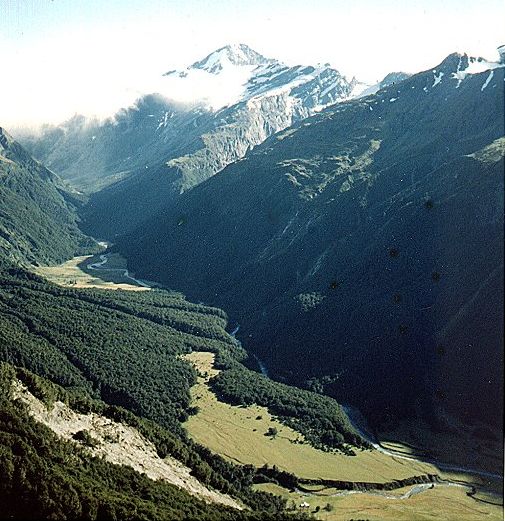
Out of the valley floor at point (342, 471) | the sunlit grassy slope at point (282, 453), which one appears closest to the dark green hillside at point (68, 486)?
the valley floor at point (342, 471)

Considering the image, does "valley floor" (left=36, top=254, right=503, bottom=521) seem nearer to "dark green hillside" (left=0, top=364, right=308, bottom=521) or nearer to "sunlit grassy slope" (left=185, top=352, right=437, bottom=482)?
"sunlit grassy slope" (left=185, top=352, right=437, bottom=482)

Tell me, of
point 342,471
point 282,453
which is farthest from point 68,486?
point 342,471

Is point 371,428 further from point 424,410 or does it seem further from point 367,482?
point 367,482

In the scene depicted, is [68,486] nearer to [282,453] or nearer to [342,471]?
[282,453]

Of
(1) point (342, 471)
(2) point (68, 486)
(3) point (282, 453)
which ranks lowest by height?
(1) point (342, 471)

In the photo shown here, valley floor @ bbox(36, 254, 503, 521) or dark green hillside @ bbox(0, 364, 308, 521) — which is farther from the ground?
dark green hillside @ bbox(0, 364, 308, 521)

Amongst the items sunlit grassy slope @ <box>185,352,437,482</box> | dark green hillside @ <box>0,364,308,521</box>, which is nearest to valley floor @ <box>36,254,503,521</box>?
sunlit grassy slope @ <box>185,352,437,482</box>

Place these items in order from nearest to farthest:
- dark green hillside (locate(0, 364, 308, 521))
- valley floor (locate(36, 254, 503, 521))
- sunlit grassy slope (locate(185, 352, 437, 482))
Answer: dark green hillside (locate(0, 364, 308, 521)) < valley floor (locate(36, 254, 503, 521)) < sunlit grassy slope (locate(185, 352, 437, 482))

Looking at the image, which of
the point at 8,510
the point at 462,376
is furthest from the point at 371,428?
the point at 8,510

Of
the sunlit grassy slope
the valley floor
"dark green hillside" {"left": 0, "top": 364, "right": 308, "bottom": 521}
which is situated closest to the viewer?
"dark green hillside" {"left": 0, "top": 364, "right": 308, "bottom": 521}

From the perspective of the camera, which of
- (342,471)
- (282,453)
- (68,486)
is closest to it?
(68,486)

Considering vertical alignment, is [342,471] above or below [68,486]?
below
